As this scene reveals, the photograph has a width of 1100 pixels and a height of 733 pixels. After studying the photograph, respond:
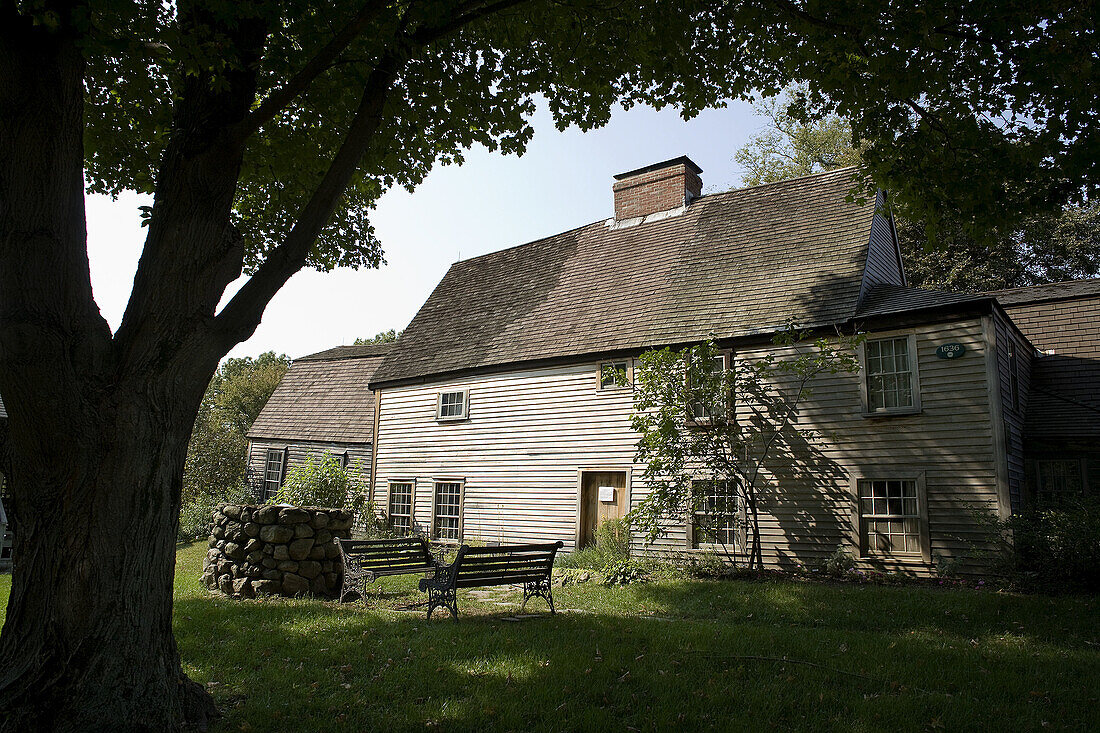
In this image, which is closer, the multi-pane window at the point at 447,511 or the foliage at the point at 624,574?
the foliage at the point at 624,574

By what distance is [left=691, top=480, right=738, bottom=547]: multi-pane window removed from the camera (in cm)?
1394

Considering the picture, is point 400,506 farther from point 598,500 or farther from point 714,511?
point 714,511

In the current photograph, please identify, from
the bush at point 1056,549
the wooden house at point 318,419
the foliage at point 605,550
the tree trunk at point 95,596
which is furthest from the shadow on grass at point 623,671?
→ the wooden house at point 318,419

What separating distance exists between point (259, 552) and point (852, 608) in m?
9.16

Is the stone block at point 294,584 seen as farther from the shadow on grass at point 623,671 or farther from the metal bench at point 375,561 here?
the shadow on grass at point 623,671

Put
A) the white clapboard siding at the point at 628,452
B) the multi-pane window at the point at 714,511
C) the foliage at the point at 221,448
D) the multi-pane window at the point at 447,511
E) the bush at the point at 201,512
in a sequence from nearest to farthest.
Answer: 1. the white clapboard siding at the point at 628,452
2. the multi-pane window at the point at 714,511
3. the multi-pane window at the point at 447,511
4. the bush at the point at 201,512
5. the foliage at the point at 221,448

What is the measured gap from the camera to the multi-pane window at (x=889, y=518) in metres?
12.7

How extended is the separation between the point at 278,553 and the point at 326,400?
16.6 metres

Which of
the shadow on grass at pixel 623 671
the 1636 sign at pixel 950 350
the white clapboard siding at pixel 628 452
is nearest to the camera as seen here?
the shadow on grass at pixel 623 671

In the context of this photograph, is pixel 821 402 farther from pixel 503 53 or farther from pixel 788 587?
pixel 503 53

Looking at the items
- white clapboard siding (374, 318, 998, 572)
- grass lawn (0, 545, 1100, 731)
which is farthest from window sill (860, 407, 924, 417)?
grass lawn (0, 545, 1100, 731)

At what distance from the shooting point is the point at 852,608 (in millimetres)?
9930

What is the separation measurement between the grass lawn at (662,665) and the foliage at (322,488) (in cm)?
955

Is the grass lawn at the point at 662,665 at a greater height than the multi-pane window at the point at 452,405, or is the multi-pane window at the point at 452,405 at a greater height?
the multi-pane window at the point at 452,405
